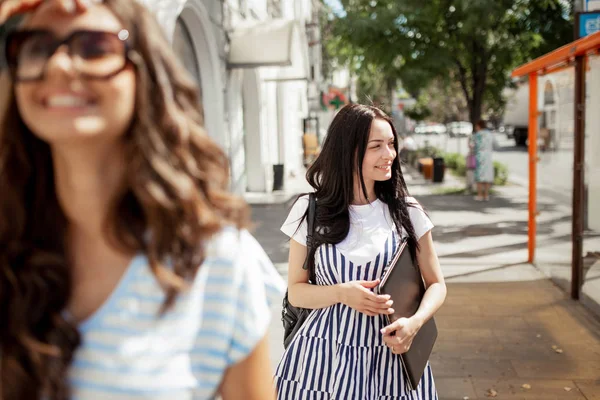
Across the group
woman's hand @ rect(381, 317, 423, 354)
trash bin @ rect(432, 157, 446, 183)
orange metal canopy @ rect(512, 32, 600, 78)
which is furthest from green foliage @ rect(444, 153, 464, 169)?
woman's hand @ rect(381, 317, 423, 354)

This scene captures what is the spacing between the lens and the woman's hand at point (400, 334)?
252 cm

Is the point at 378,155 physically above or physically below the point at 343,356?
above

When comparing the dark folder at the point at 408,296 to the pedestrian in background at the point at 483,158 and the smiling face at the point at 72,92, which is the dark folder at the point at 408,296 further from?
the pedestrian in background at the point at 483,158

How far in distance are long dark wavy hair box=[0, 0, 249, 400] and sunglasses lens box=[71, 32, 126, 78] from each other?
0.14 feet

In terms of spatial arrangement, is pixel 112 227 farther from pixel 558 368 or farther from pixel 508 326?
pixel 508 326

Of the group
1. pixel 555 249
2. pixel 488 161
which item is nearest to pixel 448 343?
pixel 555 249

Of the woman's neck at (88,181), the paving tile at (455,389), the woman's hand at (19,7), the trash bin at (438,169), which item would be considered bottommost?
the paving tile at (455,389)

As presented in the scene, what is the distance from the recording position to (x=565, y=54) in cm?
662

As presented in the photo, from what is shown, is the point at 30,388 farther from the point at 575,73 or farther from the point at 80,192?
the point at 575,73

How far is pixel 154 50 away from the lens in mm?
1224

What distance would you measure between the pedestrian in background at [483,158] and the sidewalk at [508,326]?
493 cm

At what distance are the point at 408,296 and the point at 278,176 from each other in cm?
1473

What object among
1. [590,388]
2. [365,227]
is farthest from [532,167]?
[365,227]

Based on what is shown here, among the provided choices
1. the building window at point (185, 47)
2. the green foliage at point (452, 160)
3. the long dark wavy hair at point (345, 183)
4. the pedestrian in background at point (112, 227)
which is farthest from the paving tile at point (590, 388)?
the green foliage at point (452, 160)
